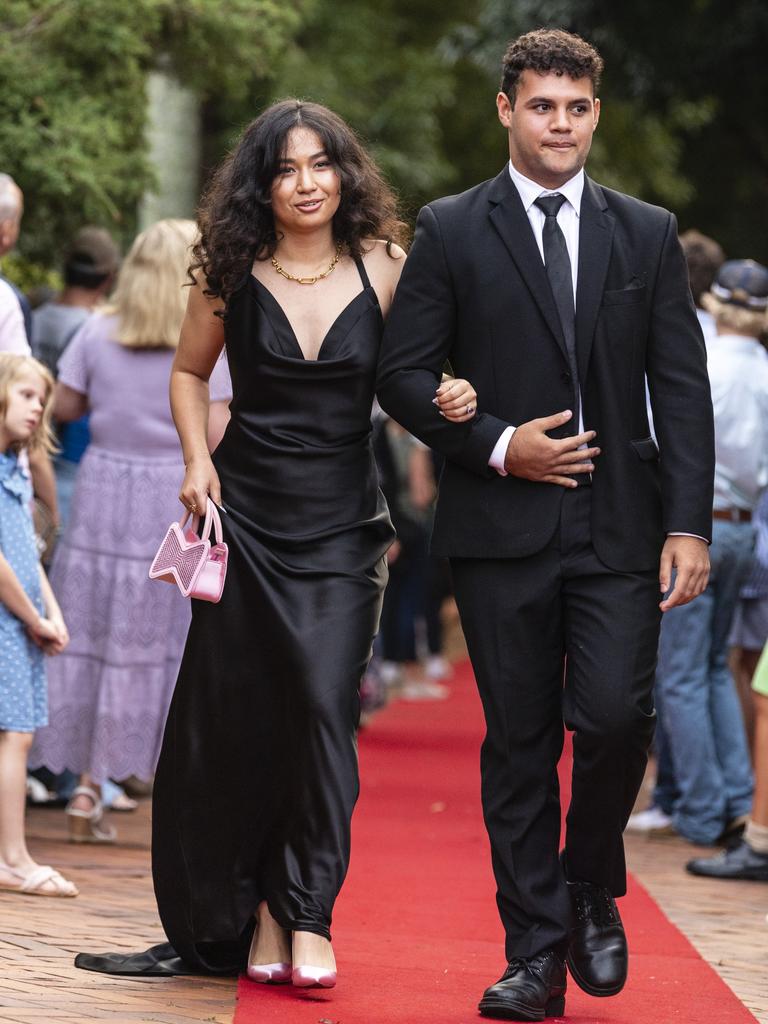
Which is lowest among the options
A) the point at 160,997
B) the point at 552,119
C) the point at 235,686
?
the point at 160,997

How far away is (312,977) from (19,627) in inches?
83.4

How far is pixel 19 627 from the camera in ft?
21.1

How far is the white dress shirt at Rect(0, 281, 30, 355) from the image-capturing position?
22.8ft

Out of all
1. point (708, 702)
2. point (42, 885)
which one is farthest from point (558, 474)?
point (708, 702)

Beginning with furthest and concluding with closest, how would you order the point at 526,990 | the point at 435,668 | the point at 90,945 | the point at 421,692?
the point at 435,668, the point at 421,692, the point at 90,945, the point at 526,990

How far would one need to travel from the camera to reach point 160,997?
4.77 m

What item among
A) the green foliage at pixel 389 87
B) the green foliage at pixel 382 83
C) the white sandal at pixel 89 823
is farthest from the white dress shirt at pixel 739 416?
the green foliage at pixel 382 83

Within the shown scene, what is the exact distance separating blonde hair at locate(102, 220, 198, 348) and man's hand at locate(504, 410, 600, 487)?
123 inches

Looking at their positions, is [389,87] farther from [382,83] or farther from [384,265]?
[384,265]

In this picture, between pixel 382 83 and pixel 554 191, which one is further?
pixel 382 83

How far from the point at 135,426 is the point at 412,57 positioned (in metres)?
15.5

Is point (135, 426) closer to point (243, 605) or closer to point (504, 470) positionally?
point (243, 605)

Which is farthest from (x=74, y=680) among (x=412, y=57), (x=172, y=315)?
(x=412, y=57)

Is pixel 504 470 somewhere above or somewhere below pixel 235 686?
above
